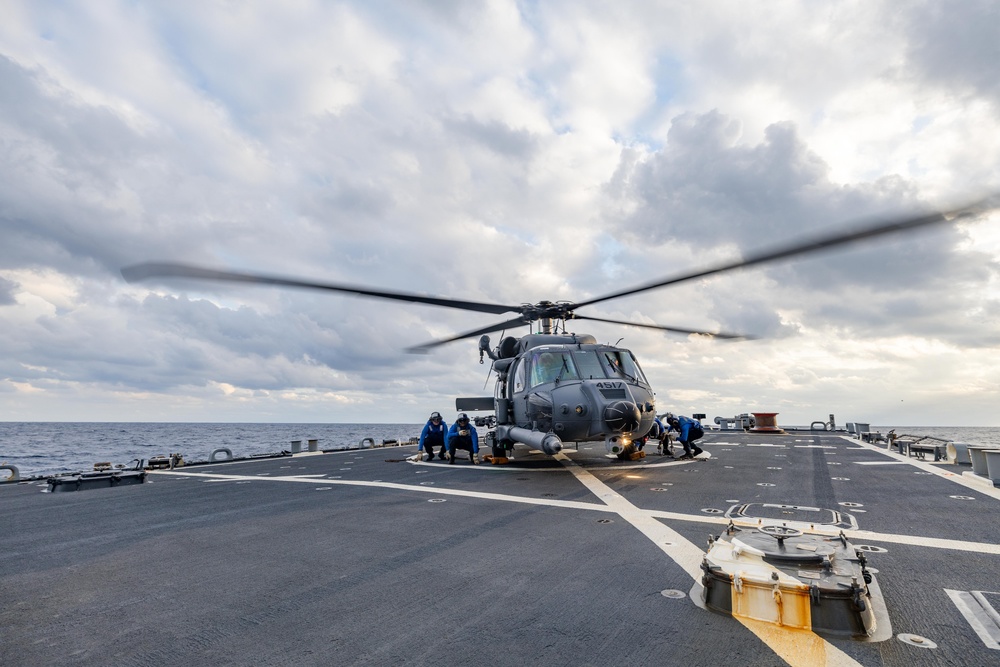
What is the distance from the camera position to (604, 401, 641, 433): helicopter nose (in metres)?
12.0

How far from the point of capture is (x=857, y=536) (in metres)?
6.34

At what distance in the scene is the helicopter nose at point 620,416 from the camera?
12000mm

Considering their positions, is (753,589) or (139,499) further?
(139,499)

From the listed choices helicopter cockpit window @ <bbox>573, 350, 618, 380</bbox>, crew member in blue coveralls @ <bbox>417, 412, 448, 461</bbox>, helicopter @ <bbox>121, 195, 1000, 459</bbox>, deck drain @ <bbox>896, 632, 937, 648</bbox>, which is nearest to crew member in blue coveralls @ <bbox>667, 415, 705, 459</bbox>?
helicopter @ <bbox>121, 195, 1000, 459</bbox>

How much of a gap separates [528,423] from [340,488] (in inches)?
210

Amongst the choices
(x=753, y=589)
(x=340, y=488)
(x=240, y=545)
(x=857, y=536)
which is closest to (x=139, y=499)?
(x=340, y=488)

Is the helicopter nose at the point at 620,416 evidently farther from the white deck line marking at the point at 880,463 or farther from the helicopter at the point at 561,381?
the white deck line marking at the point at 880,463

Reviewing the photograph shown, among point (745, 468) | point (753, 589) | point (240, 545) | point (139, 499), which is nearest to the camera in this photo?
point (753, 589)

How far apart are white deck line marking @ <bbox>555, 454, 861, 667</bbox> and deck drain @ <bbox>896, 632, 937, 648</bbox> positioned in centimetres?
58

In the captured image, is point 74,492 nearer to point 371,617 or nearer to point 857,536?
point 371,617

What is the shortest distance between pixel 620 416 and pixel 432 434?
26.9 feet

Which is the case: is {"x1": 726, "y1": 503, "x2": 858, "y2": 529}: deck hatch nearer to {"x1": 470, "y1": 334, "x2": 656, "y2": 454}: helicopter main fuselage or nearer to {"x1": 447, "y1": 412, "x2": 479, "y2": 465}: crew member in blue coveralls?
{"x1": 470, "y1": 334, "x2": 656, "y2": 454}: helicopter main fuselage


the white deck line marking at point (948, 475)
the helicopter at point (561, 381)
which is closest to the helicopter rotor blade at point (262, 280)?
the helicopter at point (561, 381)

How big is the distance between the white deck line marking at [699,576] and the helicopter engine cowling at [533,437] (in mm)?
1307
